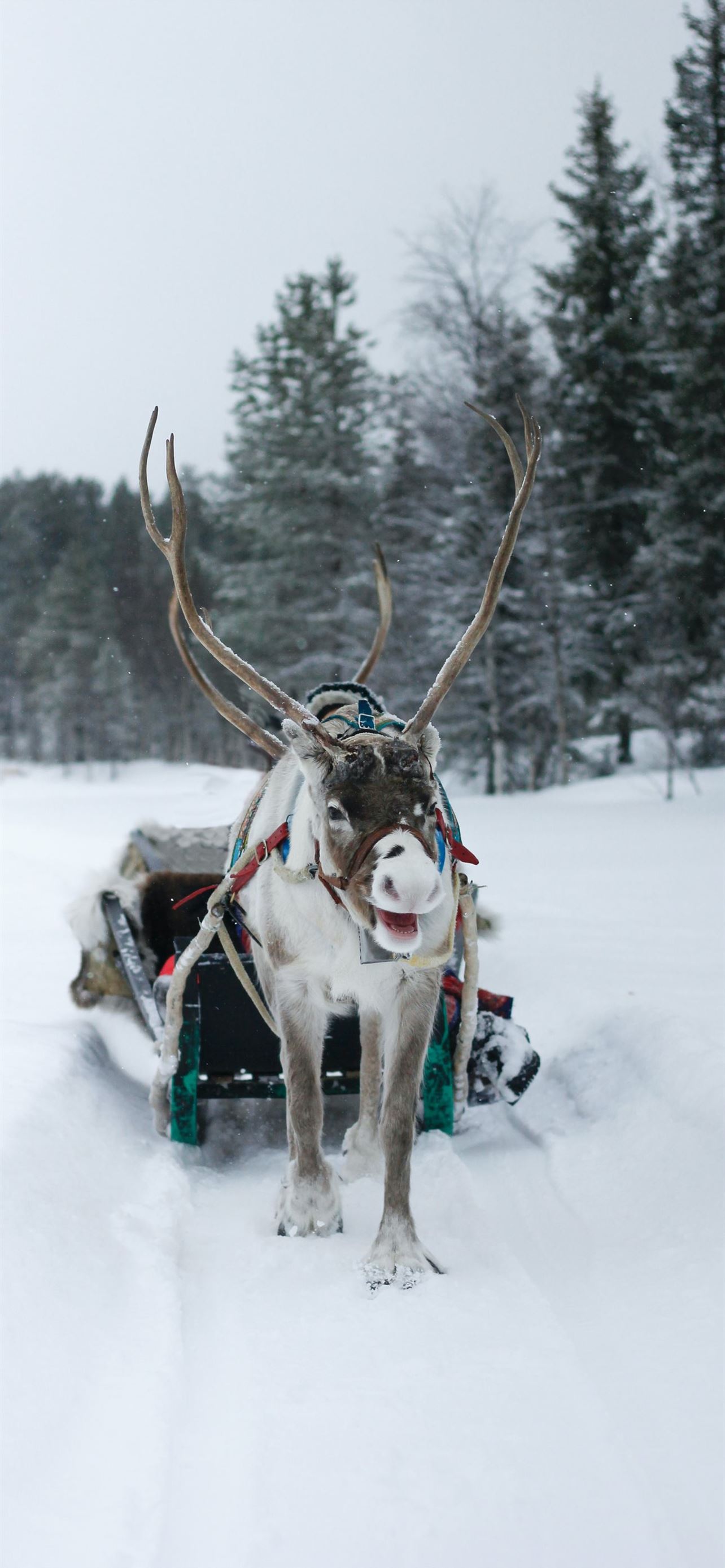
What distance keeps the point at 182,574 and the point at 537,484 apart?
1737cm

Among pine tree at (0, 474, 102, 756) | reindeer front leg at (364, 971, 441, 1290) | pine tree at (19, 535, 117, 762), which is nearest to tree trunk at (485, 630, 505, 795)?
reindeer front leg at (364, 971, 441, 1290)

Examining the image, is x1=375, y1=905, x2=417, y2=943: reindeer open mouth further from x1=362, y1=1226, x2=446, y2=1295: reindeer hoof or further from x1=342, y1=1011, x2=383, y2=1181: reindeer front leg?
x1=342, y1=1011, x2=383, y2=1181: reindeer front leg

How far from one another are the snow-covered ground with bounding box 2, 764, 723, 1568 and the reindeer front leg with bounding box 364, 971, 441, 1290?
9 cm

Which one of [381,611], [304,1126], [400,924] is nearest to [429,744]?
[400,924]

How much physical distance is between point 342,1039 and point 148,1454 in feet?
6.69

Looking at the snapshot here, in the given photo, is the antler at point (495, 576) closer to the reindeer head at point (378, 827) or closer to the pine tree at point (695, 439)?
the reindeer head at point (378, 827)

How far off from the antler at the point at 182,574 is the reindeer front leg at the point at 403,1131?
87 centimetres

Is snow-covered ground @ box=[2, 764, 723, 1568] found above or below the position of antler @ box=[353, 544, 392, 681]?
below

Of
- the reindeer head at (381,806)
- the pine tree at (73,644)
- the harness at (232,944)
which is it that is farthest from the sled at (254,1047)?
the pine tree at (73,644)

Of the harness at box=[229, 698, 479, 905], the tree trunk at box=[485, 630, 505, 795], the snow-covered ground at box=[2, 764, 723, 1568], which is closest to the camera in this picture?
the snow-covered ground at box=[2, 764, 723, 1568]

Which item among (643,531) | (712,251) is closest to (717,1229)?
(712,251)

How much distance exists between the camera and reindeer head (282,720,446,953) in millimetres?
2420

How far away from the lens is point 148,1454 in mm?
1999

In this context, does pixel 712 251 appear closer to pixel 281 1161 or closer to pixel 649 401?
pixel 649 401
